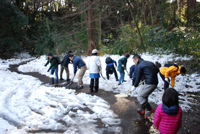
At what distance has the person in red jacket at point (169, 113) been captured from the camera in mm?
2605

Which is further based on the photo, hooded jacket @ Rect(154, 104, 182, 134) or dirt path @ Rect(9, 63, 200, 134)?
dirt path @ Rect(9, 63, 200, 134)

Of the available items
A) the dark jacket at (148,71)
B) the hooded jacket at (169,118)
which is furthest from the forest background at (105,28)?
the hooded jacket at (169,118)

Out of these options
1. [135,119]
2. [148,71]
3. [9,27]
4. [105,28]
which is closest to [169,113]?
[148,71]

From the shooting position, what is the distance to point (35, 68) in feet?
47.7

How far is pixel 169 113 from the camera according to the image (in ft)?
8.68

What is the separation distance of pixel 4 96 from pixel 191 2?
1888 centimetres

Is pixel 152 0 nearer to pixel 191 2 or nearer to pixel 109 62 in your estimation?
pixel 191 2

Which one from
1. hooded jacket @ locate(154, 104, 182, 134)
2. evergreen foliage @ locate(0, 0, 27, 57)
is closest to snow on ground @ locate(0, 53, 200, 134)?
hooded jacket @ locate(154, 104, 182, 134)

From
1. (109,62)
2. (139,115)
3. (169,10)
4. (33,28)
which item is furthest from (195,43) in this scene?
(33,28)

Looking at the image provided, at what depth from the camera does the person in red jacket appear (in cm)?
261

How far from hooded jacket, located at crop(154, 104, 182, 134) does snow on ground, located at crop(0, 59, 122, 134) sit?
1.28m

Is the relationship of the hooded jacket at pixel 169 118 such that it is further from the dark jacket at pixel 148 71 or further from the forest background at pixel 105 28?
the forest background at pixel 105 28

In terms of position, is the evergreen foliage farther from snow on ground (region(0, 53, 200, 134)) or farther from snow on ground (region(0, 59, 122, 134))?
snow on ground (region(0, 59, 122, 134))

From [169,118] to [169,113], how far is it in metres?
0.12
